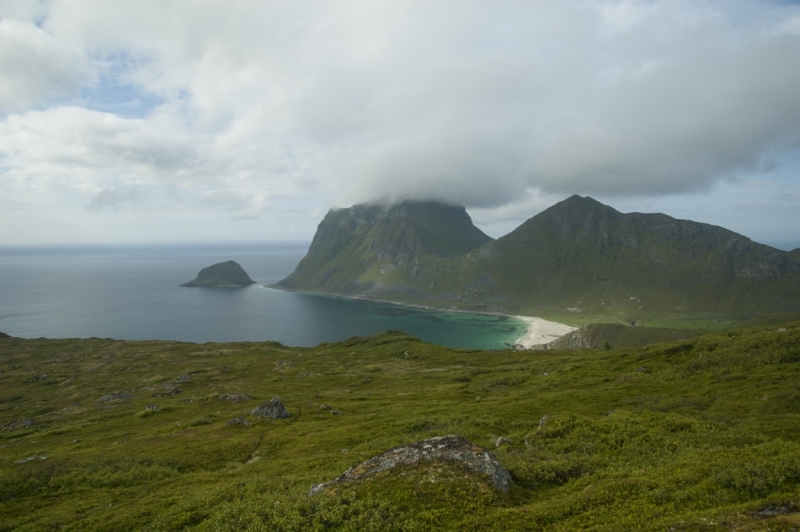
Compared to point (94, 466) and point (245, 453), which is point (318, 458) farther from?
point (94, 466)

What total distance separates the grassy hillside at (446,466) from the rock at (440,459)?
0.88 m

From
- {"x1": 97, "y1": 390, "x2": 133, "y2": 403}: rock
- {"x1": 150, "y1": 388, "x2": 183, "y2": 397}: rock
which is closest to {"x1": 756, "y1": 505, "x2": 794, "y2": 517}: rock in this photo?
{"x1": 150, "y1": 388, "x2": 183, "y2": 397}: rock

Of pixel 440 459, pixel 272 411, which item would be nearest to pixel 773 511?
pixel 440 459

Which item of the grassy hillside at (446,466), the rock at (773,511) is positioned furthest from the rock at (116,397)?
the rock at (773,511)

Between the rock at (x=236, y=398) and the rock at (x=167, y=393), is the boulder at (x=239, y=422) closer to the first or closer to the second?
the rock at (x=236, y=398)

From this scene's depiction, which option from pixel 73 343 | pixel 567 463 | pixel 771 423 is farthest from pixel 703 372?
pixel 73 343

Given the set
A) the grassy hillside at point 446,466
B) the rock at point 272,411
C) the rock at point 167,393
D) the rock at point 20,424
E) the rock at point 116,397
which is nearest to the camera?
the grassy hillside at point 446,466

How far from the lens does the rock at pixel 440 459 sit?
19.0 meters

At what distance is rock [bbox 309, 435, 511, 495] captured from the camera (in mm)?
18953

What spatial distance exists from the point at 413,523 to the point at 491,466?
18.9 feet

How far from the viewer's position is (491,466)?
1909 cm

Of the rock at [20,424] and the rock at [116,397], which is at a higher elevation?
the rock at [20,424]

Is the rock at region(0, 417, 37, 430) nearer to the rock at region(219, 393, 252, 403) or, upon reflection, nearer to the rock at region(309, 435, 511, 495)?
the rock at region(219, 393, 252, 403)

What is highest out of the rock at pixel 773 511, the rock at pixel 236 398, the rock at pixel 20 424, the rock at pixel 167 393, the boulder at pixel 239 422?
the rock at pixel 773 511
